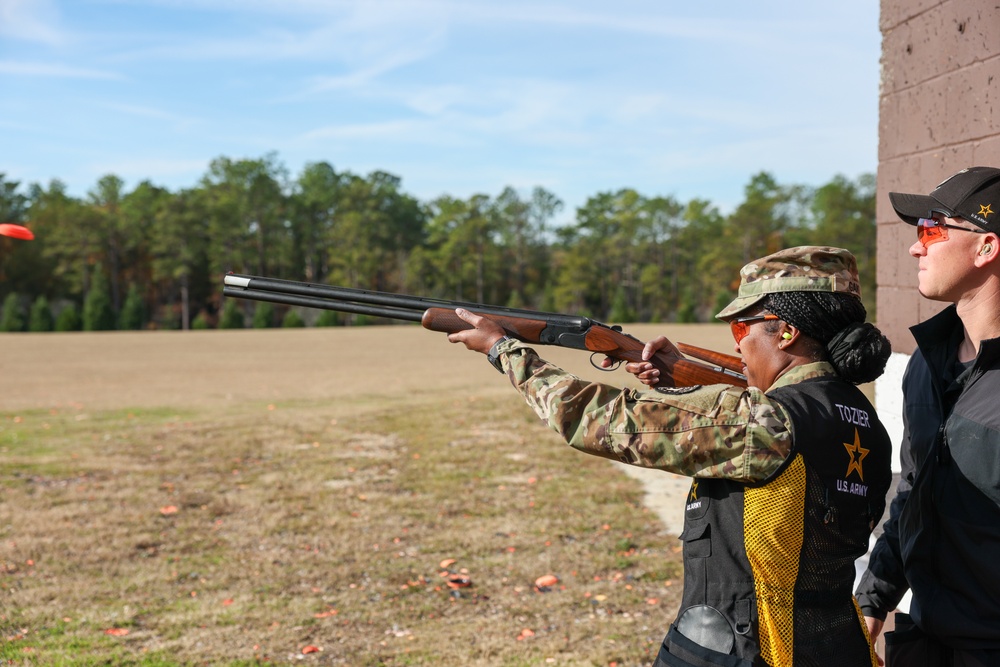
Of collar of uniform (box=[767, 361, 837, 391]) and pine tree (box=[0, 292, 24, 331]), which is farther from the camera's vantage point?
pine tree (box=[0, 292, 24, 331])

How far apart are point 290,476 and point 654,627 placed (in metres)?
5.58

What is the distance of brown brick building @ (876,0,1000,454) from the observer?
3.66 m

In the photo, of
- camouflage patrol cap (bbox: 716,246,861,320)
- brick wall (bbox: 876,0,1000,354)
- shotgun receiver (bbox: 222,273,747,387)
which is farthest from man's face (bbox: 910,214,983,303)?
brick wall (bbox: 876,0,1000,354)

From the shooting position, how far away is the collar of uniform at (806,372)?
7.21 ft

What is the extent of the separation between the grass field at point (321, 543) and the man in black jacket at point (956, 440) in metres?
2.81

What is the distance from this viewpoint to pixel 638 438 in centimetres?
200

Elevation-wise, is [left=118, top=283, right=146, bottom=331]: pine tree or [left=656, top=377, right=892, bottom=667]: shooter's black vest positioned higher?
[left=656, top=377, right=892, bottom=667]: shooter's black vest

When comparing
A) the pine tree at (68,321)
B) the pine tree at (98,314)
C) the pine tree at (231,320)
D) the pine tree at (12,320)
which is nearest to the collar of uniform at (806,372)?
the pine tree at (231,320)

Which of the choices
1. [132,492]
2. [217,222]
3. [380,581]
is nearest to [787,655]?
[380,581]

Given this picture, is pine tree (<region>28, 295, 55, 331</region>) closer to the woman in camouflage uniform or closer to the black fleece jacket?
the woman in camouflage uniform

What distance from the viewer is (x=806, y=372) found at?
2201 millimetres

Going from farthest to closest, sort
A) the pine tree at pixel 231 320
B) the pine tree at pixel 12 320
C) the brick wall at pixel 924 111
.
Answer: the pine tree at pixel 231 320 < the pine tree at pixel 12 320 < the brick wall at pixel 924 111

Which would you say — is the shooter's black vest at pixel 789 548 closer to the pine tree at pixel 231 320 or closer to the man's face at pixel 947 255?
the man's face at pixel 947 255

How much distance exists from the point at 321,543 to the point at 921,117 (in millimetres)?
5410
